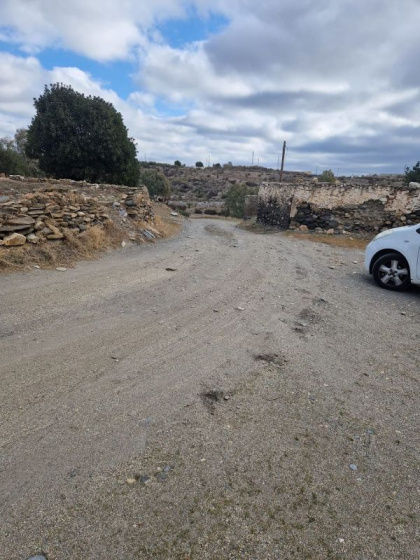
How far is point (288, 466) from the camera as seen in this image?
8.30 ft

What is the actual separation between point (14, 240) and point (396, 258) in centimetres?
776

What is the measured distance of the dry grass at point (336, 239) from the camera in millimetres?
14152

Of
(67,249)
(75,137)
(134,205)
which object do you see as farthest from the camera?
(75,137)

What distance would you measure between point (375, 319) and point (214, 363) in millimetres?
3022

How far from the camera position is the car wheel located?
7238mm

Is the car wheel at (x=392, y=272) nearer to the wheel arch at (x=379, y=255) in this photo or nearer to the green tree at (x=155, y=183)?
the wheel arch at (x=379, y=255)

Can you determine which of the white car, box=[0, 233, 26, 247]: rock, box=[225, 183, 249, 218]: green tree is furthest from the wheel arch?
box=[225, 183, 249, 218]: green tree

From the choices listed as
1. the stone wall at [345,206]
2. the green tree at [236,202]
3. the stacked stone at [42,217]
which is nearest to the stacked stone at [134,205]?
the stacked stone at [42,217]

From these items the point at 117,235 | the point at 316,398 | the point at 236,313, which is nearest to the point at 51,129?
the point at 117,235

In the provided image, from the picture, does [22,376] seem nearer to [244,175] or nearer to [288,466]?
[288,466]

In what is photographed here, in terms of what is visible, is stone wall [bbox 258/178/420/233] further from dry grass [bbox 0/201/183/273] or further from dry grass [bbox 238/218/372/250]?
dry grass [bbox 0/201/183/273]

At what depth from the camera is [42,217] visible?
27.8ft

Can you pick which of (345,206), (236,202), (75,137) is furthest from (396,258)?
(236,202)

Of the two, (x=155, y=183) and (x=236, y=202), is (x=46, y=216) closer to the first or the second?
(x=155, y=183)
